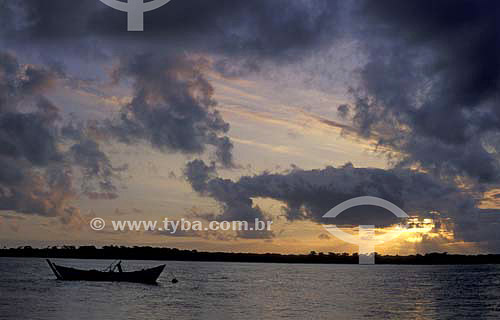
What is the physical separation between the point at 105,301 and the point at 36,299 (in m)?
8.89

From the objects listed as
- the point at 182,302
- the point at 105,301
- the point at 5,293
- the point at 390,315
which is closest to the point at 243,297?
the point at 182,302

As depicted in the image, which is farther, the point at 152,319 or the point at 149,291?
the point at 149,291

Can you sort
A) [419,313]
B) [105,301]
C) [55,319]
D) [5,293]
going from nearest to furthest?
[55,319]
[419,313]
[105,301]
[5,293]

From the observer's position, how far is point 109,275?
289 ft

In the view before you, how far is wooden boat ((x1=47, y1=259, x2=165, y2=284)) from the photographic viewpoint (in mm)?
88125

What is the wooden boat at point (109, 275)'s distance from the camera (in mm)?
88125

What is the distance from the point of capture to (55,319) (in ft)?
170

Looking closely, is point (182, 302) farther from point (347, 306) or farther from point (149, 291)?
point (347, 306)

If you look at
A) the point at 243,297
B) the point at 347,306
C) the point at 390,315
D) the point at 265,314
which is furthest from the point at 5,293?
the point at 390,315

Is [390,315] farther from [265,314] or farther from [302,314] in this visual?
[265,314]

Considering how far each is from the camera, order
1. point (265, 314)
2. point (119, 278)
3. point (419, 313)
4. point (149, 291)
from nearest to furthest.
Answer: point (265, 314)
point (419, 313)
point (149, 291)
point (119, 278)

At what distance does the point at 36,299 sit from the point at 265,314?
2942 cm

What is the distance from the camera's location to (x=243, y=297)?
7925 centimetres

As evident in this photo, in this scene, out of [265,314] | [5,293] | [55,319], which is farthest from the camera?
[5,293]
